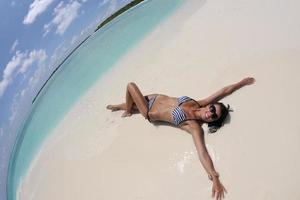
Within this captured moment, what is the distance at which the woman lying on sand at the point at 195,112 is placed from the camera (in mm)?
4621

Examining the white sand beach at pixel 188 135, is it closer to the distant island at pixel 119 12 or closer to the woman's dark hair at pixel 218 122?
the woman's dark hair at pixel 218 122

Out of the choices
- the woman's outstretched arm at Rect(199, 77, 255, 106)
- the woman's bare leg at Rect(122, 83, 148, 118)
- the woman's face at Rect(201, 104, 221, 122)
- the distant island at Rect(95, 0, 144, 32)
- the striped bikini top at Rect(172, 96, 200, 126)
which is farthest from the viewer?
the distant island at Rect(95, 0, 144, 32)

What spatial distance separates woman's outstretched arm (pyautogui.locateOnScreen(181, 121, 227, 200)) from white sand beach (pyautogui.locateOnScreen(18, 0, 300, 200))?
0.08 m

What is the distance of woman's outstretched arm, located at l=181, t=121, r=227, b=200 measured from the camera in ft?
14.4

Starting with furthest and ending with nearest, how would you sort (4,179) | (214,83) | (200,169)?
1. (4,179)
2. (214,83)
3. (200,169)

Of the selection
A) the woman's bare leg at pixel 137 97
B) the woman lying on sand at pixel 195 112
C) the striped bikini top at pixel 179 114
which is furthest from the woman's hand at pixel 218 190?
the woman's bare leg at pixel 137 97

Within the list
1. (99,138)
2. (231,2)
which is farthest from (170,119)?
(231,2)

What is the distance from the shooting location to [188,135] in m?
5.22

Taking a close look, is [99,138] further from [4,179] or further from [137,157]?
[4,179]

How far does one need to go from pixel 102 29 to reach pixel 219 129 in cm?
571

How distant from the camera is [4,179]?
326 inches

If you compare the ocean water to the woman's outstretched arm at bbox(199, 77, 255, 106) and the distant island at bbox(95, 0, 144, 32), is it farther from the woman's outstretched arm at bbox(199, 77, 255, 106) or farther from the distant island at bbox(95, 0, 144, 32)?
the woman's outstretched arm at bbox(199, 77, 255, 106)

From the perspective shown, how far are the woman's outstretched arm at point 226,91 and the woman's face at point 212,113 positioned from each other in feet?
1.17

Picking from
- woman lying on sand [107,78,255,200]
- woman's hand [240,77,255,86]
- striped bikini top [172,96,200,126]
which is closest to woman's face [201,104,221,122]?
woman lying on sand [107,78,255,200]
